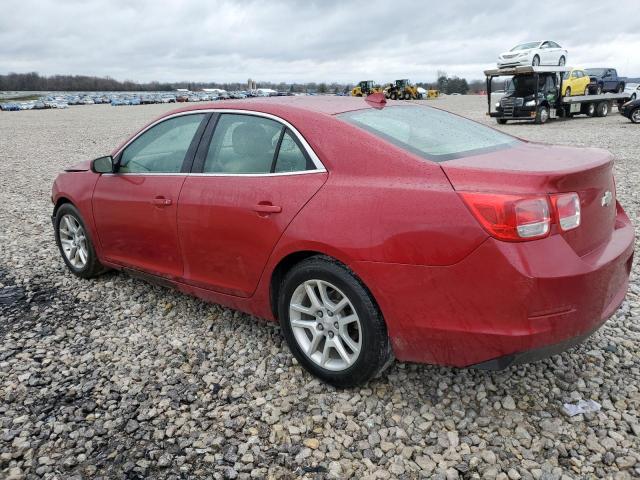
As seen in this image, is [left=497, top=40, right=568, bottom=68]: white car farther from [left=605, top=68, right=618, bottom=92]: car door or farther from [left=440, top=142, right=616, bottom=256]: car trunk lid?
[left=440, top=142, right=616, bottom=256]: car trunk lid

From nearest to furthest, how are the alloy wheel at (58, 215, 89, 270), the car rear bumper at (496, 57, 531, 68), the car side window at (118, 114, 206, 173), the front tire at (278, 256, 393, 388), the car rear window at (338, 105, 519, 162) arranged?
the front tire at (278, 256, 393, 388)
the car rear window at (338, 105, 519, 162)
the car side window at (118, 114, 206, 173)
the alloy wheel at (58, 215, 89, 270)
the car rear bumper at (496, 57, 531, 68)

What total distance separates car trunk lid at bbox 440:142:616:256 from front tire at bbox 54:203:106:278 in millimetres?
3400

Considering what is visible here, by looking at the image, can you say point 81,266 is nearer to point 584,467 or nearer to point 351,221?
point 351,221

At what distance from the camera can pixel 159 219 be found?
3744 mm

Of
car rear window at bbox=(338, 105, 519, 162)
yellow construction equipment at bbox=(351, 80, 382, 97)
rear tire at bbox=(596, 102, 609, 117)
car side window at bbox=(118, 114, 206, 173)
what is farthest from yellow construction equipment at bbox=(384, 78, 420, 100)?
car rear window at bbox=(338, 105, 519, 162)

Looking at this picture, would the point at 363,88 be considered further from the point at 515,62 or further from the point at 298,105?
the point at 298,105

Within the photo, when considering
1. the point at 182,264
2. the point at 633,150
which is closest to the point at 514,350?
the point at 182,264

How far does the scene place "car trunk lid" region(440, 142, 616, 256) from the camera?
7.64 feet

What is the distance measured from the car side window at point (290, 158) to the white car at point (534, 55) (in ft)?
68.5

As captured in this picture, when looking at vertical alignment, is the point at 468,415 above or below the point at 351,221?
below

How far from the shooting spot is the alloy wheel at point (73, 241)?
15.7ft

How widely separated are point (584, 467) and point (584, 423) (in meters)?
0.33

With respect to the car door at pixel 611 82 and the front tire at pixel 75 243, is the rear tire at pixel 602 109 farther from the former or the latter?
the front tire at pixel 75 243

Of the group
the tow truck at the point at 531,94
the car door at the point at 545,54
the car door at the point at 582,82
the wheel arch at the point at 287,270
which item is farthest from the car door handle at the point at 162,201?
the car door at the point at 582,82
